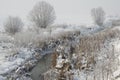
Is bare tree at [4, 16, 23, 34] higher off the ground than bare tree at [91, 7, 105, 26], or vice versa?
bare tree at [91, 7, 105, 26]

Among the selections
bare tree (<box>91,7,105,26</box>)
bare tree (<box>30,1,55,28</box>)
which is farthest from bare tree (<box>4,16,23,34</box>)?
→ bare tree (<box>91,7,105,26</box>)

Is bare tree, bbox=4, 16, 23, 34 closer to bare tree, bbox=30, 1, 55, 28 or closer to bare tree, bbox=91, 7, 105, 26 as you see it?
bare tree, bbox=30, 1, 55, 28

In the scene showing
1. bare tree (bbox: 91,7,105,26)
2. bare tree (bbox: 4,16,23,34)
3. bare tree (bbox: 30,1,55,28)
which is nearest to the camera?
bare tree (bbox: 4,16,23,34)

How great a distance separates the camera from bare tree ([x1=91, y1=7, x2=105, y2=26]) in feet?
198

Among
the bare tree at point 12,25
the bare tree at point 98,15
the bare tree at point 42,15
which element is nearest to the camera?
the bare tree at point 12,25

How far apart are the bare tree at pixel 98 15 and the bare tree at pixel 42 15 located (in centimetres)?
1984

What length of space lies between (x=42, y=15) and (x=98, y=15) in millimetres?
22663

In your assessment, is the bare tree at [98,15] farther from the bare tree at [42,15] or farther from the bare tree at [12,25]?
the bare tree at [12,25]

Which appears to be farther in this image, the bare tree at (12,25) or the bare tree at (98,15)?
the bare tree at (98,15)

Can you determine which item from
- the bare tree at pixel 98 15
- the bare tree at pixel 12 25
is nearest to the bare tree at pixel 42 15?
the bare tree at pixel 12 25

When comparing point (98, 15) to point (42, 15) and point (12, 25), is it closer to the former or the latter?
point (42, 15)

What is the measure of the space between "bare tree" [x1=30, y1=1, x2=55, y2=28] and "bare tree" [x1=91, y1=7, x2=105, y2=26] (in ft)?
65.1

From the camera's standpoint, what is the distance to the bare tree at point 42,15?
143 ft

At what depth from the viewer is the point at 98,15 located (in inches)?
2404
